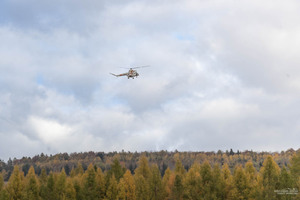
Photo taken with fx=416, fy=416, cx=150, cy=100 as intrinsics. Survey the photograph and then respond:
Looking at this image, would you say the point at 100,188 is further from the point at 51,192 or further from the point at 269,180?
the point at 269,180

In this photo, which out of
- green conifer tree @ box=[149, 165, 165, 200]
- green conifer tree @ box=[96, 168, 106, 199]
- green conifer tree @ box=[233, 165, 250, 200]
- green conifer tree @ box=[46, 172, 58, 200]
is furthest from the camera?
green conifer tree @ box=[149, 165, 165, 200]

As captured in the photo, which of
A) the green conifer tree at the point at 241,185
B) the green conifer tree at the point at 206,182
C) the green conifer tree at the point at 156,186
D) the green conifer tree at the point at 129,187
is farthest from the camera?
the green conifer tree at the point at 156,186

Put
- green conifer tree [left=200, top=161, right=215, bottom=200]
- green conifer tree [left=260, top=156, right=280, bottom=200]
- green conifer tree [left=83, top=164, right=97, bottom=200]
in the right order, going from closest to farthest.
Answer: green conifer tree [left=260, top=156, right=280, bottom=200]
green conifer tree [left=200, top=161, right=215, bottom=200]
green conifer tree [left=83, top=164, right=97, bottom=200]

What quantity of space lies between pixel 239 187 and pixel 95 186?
33.4 metres

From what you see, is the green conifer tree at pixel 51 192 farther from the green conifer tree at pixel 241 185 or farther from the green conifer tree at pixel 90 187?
the green conifer tree at pixel 241 185

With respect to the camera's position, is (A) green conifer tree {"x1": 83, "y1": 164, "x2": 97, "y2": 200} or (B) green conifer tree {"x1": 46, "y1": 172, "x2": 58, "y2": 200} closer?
(A) green conifer tree {"x1": 83, "y1": 164, "x2": 97, "y2": 200}

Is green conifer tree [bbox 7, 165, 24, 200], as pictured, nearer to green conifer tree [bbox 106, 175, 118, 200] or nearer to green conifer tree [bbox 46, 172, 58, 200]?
green conifer tree [bbox 46, 172, 58, 200]

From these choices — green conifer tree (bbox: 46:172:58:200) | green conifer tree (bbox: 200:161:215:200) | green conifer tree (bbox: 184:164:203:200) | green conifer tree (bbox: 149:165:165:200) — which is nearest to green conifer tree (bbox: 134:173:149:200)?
green conifer tree (bbox: 149:165:165:200)

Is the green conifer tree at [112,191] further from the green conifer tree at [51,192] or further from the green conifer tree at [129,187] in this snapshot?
the green conifer tree at [51,192]

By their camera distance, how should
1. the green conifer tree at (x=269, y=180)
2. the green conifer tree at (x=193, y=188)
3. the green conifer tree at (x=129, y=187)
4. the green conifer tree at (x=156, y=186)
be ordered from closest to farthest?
the green conifer tree at (x=269, y=180) → the green conifer tree at (x=193, y=188) → the green conifer tree at (x=129, y=187) → the green conifer tree at (x=156, y=186)

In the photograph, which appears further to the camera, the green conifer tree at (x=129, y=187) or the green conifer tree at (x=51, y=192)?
the green conifer tree at (x=51, y=192)

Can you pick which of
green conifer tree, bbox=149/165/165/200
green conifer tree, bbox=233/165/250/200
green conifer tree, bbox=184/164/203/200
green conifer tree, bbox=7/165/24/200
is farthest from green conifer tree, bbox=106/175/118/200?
green conifer tree, bbox=233/165/250/200

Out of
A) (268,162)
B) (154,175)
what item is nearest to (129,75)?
(154,175)

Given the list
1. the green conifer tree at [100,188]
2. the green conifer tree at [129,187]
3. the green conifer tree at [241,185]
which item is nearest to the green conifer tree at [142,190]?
the green conifer tree at [129,187]
